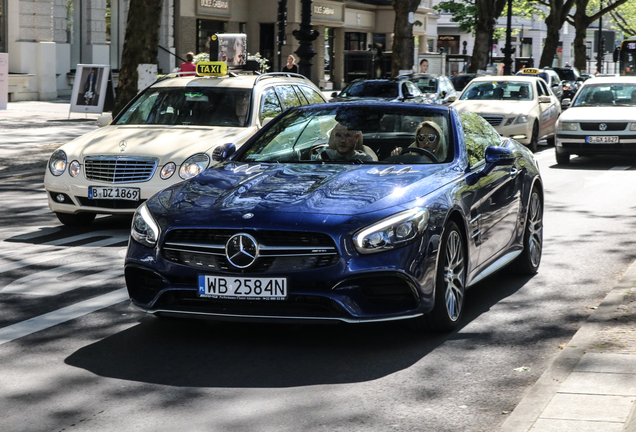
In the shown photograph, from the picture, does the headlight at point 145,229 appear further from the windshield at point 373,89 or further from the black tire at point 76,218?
the windshield at point 373,89

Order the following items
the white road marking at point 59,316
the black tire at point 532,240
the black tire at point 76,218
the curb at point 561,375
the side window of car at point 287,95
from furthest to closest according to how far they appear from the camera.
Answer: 1. the side window of car at point 287,95
2. the black tire at point 76,218
3. the black tire at point 532,240
4. the white road marking at point 59,316
5. the curb at point 561,375

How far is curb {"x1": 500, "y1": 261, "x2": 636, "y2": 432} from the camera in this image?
449 cm

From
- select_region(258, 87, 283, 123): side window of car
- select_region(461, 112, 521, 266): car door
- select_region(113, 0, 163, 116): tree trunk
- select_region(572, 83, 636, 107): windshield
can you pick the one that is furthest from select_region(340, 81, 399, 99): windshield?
select_region(461, 112, 521, 266): car door

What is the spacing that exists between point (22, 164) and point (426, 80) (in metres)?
13.7

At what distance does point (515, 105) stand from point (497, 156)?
1462 cm

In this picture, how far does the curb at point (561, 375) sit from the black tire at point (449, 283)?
2.37ft

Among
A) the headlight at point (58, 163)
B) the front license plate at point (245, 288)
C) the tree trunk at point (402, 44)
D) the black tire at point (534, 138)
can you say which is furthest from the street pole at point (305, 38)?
the front license plate at point (245, 288)

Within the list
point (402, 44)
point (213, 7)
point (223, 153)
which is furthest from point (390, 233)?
point (213, 7)

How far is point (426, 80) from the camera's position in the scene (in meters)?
27.6

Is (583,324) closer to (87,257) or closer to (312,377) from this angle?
(312,377)

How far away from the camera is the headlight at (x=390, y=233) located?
5656 mm

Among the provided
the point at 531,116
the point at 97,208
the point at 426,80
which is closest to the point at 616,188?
the point at 531,116

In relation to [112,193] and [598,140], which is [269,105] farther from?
[598,140]

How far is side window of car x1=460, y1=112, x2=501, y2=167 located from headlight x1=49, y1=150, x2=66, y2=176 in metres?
4.33
